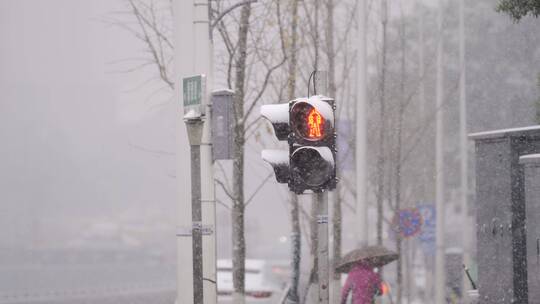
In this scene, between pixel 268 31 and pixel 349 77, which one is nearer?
pixel 268 31

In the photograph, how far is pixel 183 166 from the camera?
12062mm

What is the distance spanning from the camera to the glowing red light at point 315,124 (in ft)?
29.7

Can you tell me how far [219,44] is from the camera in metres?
18.1

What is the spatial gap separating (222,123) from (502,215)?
4.31 metres

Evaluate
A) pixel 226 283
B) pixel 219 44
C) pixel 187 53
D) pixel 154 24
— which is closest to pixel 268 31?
pixel 219 44

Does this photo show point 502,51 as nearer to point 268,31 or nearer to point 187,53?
point 268,31

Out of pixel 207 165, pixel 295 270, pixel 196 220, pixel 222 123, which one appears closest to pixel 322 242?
pixel 196 220

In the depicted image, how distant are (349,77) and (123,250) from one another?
1332 inches

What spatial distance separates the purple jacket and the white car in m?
8.06

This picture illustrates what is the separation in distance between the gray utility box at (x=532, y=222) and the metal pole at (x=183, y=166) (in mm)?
4233

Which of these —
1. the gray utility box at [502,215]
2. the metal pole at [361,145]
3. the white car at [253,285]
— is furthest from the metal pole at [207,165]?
the white car at [253,285]

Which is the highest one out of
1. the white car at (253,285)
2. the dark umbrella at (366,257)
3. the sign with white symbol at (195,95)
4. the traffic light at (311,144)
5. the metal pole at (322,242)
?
the sign with white symbol at (195,95)

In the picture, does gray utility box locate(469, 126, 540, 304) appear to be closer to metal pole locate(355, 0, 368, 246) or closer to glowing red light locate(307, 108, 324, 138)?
glowing red light locate(307, 108, 324, 138)

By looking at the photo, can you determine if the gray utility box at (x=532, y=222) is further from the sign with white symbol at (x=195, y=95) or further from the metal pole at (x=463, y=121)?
the metal pole at (x=463, y=121)
